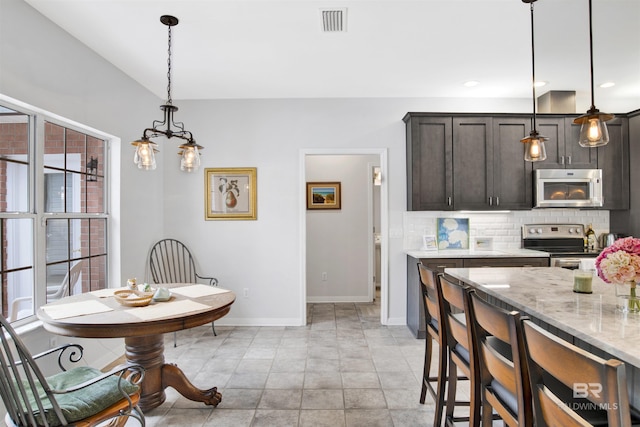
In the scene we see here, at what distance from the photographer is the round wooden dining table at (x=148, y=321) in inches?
72.7

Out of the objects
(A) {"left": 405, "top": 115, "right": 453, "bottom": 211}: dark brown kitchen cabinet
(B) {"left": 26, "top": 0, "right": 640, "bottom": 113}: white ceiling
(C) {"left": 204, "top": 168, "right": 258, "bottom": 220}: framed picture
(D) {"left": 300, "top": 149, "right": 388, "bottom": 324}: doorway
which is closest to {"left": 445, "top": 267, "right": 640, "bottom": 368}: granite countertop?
(A) {"left": 405, "top": 115, "right": 453, "bottom": 211}: dark brown kitchen cabinet

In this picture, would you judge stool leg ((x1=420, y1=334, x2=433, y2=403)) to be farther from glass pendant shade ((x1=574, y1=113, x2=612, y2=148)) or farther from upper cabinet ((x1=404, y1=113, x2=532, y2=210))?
upper cabinet ((x1=404, y1=113, x2=532, y2=210))

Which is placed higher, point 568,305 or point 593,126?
point 593,126

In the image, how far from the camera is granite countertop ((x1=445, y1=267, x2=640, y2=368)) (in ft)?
3.83

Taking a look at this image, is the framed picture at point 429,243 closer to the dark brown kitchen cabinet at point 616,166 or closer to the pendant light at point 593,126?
the dark brown kitchen cabinet at point 616,166

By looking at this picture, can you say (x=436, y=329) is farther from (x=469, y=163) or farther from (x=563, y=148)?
(x=563, y=148)

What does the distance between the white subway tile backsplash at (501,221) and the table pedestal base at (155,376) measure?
2725mm

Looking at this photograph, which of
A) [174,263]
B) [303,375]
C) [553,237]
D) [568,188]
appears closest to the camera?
[303,375]

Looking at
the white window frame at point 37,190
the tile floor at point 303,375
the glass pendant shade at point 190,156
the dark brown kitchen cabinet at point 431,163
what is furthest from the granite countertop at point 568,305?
the white window frame at point 37,190

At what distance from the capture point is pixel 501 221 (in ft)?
13.6

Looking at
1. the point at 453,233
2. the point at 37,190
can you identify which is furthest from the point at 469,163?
the point at 37,190

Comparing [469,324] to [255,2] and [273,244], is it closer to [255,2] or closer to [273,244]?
[255,2]

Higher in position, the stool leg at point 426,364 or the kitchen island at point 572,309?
the kitchen island at point 572,309

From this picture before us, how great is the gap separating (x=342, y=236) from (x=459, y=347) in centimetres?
345
